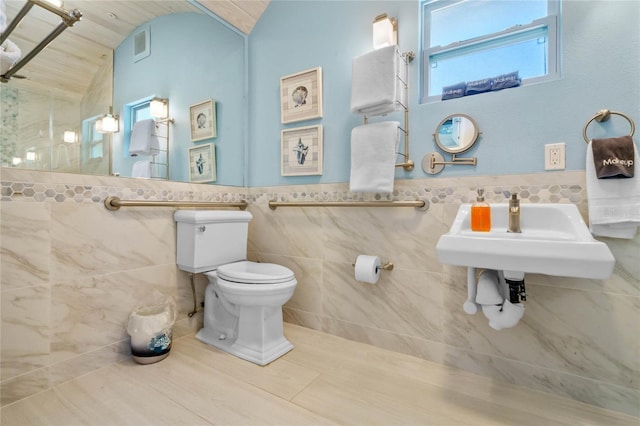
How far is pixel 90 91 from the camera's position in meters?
1.45

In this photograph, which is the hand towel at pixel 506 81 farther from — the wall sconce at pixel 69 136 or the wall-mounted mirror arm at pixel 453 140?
the wall sconce at pixel 69 136

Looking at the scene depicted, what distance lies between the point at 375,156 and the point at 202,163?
1191mm

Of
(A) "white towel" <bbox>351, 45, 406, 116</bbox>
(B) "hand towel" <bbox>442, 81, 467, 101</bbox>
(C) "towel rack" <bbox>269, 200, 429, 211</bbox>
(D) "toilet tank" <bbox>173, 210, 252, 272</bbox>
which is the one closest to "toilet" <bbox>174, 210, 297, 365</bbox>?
(D) "toilet tank" <bbox>173, 210, 252, 272</bbox>

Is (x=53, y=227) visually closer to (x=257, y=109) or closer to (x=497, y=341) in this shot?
(x=257, y=109)

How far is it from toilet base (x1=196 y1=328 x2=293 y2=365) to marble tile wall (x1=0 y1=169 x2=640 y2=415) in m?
0.18

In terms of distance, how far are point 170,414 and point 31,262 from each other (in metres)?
0.84

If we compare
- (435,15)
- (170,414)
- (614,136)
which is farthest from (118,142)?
(614,136)

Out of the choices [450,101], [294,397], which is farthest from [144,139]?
[450,101]

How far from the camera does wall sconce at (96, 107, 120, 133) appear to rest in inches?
58.1

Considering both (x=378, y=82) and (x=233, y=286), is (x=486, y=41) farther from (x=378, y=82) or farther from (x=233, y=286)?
(x=233, y=286)

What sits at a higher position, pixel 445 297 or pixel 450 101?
pixel 450 101

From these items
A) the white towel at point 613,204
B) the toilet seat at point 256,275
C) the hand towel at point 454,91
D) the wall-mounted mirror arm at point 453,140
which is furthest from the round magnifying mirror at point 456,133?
the toilet seat at point 256,275

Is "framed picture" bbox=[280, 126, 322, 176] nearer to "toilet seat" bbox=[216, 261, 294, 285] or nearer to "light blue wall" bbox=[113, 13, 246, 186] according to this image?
"light blue wall" bbox=[113, 13, 246, 186]

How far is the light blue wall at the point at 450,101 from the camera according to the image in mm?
1182
